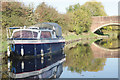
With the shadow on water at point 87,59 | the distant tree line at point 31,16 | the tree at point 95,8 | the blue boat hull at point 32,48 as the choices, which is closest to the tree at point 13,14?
the distant tree line at point 31,16

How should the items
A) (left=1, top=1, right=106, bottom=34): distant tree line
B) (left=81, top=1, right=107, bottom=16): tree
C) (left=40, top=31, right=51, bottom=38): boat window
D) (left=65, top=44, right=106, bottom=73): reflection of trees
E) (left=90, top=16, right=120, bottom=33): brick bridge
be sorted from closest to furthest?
(left=65, top=44, right=106, bottom=73): reflection of trees < (left=40, top=31, right=51, bottom=38): boat window < (left=1, top=1, right=106, bottom=34): distant tree line < (left=90, top=16, right=120, bottom=33): brick bridge < (left=81, top=1, right=107, bottom=16): tree

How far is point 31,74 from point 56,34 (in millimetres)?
11089

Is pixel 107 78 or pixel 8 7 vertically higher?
pixel 8 7

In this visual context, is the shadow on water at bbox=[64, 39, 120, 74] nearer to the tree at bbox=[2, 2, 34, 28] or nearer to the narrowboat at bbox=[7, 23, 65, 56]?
the narrowboat at bbox=[7, 23, 65, 56]

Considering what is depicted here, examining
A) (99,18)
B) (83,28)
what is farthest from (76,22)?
(99,18)

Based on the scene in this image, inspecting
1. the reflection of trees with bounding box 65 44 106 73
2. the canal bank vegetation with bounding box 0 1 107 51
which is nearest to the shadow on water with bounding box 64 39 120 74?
the reflection of trees with bounding box 65 44 106 73

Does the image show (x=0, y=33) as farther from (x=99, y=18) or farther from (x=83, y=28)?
(x=99, y=18)

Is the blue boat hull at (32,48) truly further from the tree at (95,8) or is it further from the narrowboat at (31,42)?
the tree at (95,8)

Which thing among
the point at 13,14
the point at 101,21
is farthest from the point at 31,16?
the point at 101,21

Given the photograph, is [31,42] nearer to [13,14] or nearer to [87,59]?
[87,59]

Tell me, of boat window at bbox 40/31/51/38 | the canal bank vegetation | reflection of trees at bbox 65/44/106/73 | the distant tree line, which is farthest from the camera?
the distant tree line

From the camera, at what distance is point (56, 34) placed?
22.5 metres

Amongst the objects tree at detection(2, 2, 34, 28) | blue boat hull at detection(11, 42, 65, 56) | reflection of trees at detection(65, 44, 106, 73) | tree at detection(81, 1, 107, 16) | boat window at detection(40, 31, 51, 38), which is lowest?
reflection of trees at detection(65, 44, 106, 73)

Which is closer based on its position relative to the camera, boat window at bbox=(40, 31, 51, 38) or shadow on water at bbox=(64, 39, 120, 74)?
shadow on water at bbox=(64, 39, 120, 74)
